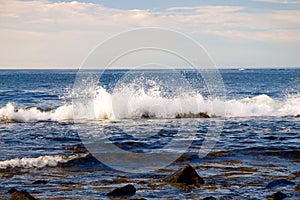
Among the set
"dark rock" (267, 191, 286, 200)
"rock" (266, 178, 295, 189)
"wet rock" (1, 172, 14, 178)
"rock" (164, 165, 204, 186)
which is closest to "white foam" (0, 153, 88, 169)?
"wet rock" (1, 172, 14, 178)

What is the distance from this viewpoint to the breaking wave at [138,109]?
27625 millimetres

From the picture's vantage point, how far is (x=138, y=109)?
2823 centimetres

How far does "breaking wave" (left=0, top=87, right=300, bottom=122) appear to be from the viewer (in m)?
27.6

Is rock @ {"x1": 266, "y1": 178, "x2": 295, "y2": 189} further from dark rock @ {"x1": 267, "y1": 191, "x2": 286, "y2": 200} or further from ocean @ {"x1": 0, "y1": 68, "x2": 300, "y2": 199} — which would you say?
dark rock @ {"x1": 267, "y1": 191, "x2": 286, "y2": 200}

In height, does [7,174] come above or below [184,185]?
above

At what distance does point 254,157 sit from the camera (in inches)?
567

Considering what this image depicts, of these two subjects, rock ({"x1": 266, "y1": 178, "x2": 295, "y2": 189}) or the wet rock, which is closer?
rock ({"x1": 266, "y1": 178, "x2": 295, "y2": 189})

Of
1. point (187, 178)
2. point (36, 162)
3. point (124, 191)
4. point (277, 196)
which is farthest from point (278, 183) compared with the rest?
point (36, 162)

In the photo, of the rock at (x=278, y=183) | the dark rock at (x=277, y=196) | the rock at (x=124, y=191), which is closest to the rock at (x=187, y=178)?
the rock at (x=124, y=191)

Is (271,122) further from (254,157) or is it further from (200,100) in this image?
(254,157)

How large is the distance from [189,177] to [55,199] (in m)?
3.01

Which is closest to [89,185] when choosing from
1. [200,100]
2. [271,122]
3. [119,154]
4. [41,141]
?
[119,154]

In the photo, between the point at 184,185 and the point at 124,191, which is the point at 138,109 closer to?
the point at 184,185

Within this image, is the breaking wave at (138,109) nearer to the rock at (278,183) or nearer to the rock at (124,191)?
the rock at (278,183)
